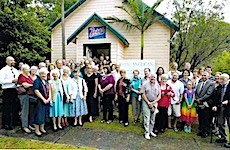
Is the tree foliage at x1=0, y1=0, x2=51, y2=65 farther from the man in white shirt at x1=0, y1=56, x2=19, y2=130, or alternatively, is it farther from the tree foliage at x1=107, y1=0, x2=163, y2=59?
the tree foliage at x1=107, y1=0, x2=163, y2=59

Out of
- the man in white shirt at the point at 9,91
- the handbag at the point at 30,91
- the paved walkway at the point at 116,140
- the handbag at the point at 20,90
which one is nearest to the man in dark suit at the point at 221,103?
the paved walkway at the point at 116,140

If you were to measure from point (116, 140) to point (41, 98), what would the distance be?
2.11 meters

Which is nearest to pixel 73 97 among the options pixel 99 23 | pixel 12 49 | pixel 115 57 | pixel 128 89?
pixel 128 89

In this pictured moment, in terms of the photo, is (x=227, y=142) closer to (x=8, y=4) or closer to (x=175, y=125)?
(x=175, y=125)

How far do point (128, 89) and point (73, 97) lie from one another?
162cm

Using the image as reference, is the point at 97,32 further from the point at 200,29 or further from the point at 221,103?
the point at 221,103

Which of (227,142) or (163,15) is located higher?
(163,15)

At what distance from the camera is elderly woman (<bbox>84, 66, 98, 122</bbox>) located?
6953 millimetres

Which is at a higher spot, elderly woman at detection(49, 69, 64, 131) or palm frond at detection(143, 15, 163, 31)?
palm frond at detection(143, 15, 163, 31)

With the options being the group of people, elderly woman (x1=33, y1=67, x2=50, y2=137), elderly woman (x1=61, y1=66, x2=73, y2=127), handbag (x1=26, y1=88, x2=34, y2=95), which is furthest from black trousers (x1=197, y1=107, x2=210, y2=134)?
handbag (x1=26, y1=88, x2=34, y2=95)

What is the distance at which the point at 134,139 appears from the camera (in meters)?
5.69

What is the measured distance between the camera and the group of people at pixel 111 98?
578 centimetres

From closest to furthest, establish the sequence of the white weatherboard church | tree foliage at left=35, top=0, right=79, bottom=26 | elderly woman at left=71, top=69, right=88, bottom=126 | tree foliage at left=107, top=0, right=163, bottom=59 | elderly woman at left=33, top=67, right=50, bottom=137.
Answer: elderly woman at left=33, top=67, right=50, bottom=137 → elderly woman at left=71, top=69, right=88, bottom=126 → the white weatherboard church → tree foliage at left=107, top=0, right=163, bottom=59 → tree foliage at left=35, top=0, right=79, bottom=26

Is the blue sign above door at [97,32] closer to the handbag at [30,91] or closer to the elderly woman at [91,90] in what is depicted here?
the elderly woman at [91,90]
